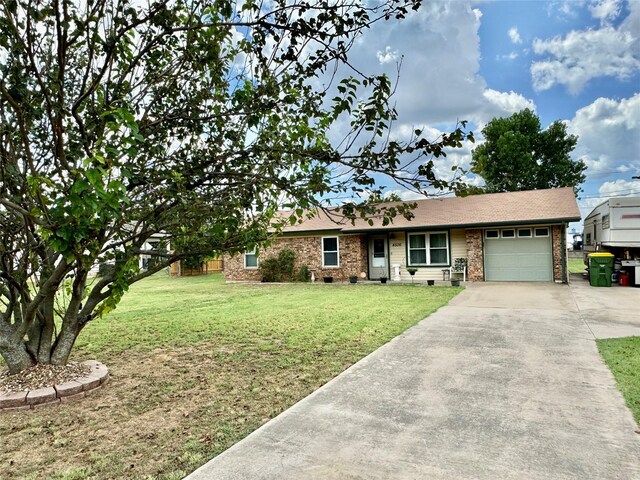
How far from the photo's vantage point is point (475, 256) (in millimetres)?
16938

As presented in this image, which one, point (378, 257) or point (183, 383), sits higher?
point (378, 257)

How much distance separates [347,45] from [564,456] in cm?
374

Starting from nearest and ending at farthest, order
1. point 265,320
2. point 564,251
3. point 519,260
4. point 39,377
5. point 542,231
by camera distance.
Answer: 1. point 39,377
2. point 265,320
3. point 564,251
4. point 542,231
5. point 519,260

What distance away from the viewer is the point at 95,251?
3.58 meters

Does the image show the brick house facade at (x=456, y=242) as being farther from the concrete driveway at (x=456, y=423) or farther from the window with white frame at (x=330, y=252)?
the concrete driveway at (x=456, y=423)

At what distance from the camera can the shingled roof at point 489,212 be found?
15.6 metres

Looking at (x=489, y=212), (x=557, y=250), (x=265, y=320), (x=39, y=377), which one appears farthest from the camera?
(x=489, y=212)

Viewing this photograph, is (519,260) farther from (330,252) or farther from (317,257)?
(317,257)

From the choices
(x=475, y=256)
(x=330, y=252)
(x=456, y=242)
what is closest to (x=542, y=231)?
(x=475, y=256)

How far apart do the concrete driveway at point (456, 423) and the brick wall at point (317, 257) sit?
12.5m

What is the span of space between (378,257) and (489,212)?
519 cm

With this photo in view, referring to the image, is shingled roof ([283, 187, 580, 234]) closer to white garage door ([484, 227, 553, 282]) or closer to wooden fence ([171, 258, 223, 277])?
white garage door ([484, 227, 553, 282])

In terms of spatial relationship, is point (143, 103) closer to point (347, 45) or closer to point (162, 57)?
point (162, 57)

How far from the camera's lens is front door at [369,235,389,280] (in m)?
19.0
